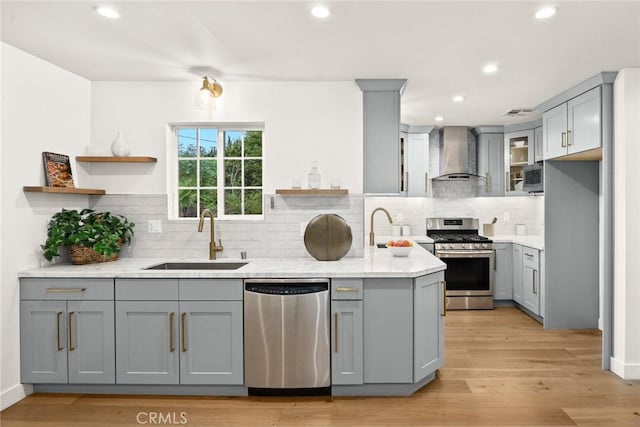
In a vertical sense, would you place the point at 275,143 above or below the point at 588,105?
below

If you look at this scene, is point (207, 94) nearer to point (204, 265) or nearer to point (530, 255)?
point (204, 265)

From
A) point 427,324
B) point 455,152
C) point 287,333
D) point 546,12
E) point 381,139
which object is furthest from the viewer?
point 455,152

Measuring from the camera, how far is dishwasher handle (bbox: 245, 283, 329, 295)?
8.50 ft

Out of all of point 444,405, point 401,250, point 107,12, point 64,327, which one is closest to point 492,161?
point 401,250

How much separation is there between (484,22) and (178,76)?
2.29m

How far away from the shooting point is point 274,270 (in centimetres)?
266

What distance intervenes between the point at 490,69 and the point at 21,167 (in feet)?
11.4

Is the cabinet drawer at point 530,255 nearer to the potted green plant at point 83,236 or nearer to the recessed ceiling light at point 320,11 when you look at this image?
the recessed ceiling light at point 320,11

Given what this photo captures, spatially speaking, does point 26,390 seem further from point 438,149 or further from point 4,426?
point 438,149

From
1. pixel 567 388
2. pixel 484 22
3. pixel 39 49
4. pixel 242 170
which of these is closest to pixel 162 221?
pixel 242 170

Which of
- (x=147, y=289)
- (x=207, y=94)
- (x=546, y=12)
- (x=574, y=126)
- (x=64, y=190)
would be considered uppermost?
(x=546, y=12)

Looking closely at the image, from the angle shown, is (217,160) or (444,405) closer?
(444,405)

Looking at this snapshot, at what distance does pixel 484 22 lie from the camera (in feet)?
7.39

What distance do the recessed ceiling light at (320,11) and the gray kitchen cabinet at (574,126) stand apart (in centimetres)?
242
